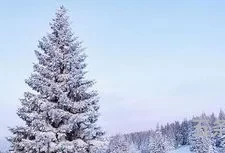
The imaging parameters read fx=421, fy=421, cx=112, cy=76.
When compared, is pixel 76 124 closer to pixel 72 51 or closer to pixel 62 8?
pixel 72 51

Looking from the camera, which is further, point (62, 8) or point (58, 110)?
point (62, 8)

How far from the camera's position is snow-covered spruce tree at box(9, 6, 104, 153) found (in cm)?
2080

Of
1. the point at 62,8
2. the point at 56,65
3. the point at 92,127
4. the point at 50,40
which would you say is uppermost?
the point at 62,8

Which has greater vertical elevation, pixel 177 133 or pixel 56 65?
pixel 177 133

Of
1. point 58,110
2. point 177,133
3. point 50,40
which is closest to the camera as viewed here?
A: point 58,110

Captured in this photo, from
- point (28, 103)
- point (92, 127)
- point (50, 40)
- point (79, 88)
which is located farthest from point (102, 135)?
point (50, 40)

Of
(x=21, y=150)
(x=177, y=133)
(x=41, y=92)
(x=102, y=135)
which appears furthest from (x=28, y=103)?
(x=177, y=133)

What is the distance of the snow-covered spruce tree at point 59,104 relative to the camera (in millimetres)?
20797

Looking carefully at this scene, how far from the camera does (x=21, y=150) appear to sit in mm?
21469

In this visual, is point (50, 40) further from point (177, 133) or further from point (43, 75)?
point (177, 133)

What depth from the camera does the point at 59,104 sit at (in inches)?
847

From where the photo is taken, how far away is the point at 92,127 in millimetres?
21891

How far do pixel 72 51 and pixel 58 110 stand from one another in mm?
3566

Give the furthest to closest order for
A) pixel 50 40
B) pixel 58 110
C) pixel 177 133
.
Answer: pixel 177 133
pixel 50 40
pixel 58 110
